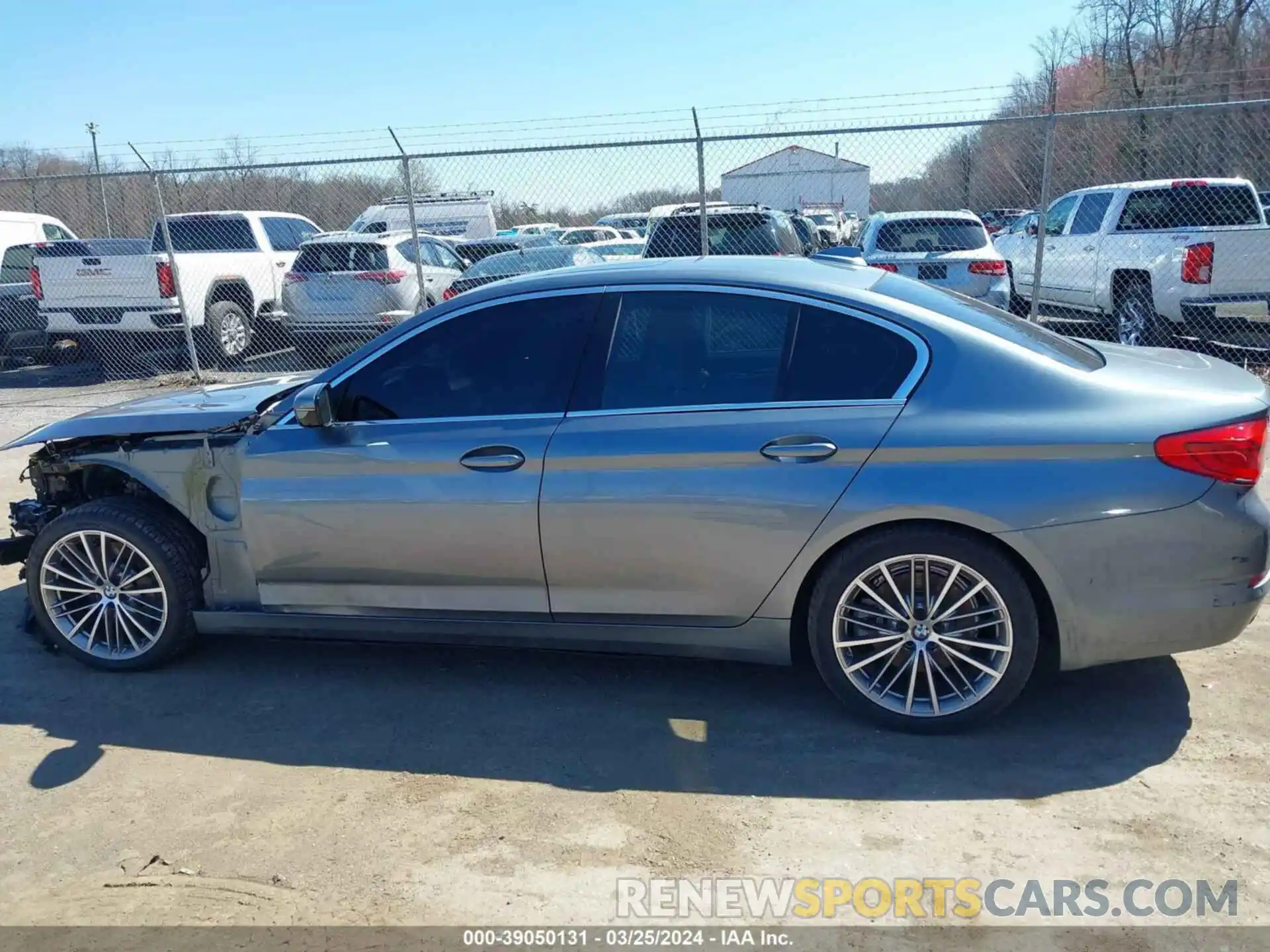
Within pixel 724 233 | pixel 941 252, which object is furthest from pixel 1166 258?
pixel 724 233

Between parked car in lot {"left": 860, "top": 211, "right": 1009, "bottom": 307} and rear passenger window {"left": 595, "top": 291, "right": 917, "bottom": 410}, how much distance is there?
23.5ft

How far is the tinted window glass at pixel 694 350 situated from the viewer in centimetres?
389

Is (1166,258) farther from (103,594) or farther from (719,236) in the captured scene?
(103,594)

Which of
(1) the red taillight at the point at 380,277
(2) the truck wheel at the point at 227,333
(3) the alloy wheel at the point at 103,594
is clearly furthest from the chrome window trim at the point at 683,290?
(2) the truck wheel at the point at 227,333

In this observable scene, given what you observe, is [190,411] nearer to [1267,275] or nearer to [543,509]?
[543,509]

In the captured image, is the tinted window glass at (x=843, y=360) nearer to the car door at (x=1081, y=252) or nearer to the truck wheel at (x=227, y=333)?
the car door at (x=1081, y=252)

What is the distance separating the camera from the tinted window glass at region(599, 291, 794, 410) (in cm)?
389

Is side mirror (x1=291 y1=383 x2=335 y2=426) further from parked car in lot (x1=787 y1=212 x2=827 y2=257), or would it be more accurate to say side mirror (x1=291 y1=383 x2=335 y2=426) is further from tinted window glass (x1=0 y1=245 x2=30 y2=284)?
tinted window glass (x1=0 y1=245 x2=30 y2=284)

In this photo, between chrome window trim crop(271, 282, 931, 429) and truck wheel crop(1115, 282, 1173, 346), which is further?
truck wheel crop(1115, 282, 1173, 346)

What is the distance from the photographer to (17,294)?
1401 cm

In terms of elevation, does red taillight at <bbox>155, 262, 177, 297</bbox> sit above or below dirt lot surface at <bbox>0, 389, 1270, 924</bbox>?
above

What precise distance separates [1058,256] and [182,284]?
34.6ft

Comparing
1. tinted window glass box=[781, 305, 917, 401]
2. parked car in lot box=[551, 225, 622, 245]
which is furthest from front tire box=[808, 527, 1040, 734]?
Answer: parked car in lot box=[551, 225, 622, 245]

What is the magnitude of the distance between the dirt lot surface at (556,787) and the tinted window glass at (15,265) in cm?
1163
